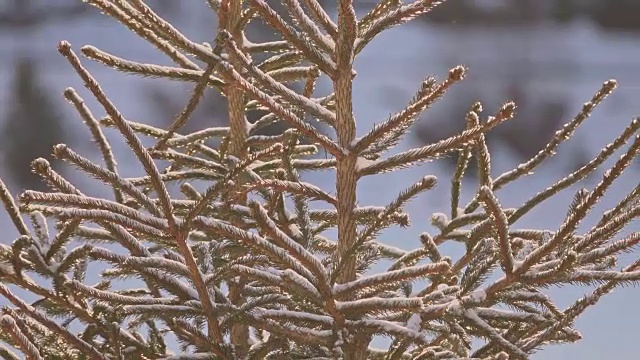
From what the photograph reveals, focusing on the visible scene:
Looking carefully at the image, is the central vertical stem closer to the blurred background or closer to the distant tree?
the blurred background

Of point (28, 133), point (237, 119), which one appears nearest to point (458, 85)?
point (237, 119)

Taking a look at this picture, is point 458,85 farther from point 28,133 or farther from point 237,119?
point 28,133

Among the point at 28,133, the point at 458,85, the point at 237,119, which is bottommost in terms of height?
the point at 237,119

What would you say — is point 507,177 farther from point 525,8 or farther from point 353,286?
point 525,8

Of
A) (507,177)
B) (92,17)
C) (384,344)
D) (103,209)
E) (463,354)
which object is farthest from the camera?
(384,344)

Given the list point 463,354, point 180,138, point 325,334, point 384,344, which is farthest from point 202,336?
point 384,344

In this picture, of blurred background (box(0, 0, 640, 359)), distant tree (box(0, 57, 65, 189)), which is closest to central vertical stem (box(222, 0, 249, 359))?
blurred background (box(0, 0, 640, 359))

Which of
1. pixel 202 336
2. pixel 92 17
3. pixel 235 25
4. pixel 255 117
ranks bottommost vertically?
pixel 202 336

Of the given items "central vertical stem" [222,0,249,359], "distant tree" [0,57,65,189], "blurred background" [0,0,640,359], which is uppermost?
"blurred background" [0,0,640,359]
